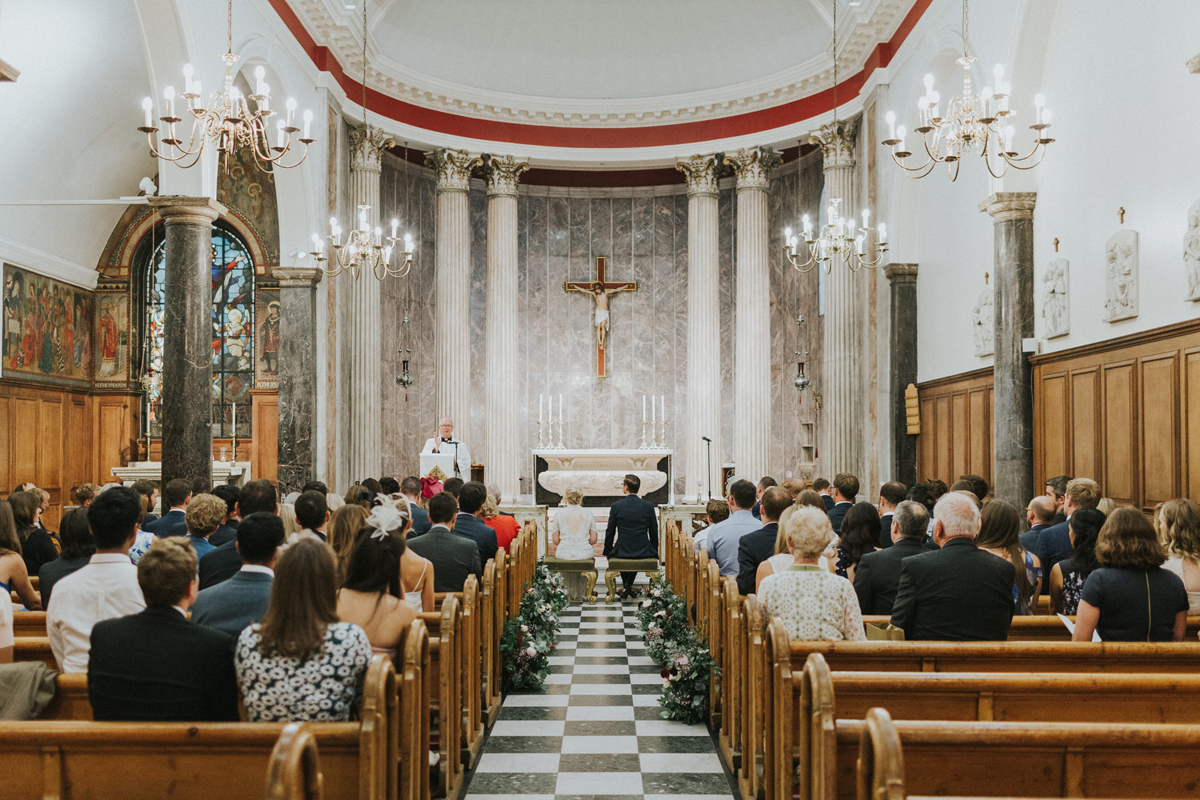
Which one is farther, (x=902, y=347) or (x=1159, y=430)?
(x=902, y=347)

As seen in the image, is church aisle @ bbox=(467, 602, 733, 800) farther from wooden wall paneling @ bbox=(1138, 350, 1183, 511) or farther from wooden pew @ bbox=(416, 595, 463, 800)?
wooden wall paneling @ bbox=(1138, 350, 1183, 511)

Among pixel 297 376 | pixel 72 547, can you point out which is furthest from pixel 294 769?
pixel 297 376

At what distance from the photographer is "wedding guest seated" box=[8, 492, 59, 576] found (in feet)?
19.1

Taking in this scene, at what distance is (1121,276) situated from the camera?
7.95m

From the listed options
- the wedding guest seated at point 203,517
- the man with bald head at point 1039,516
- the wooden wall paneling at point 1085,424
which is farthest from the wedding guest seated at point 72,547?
the wooden wall paneling at point 1085,424

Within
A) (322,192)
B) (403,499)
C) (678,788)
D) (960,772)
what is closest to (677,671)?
(678,788)

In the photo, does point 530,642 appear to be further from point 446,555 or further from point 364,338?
point 364,338

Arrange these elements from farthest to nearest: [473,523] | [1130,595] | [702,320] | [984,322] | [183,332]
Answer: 1. [702,320]
2. [984,322]
3. [183,332]
4. [473,523]
5. [1130,595]

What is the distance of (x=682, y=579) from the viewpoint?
8328mm

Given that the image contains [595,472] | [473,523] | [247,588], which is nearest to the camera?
[247,588]

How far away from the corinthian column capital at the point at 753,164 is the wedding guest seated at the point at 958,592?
13.2 metres

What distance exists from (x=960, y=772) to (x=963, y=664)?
0.96 metres

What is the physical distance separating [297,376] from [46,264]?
198 inches

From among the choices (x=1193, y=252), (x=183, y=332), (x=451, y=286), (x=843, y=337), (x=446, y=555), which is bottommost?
(x=446, y=555)
